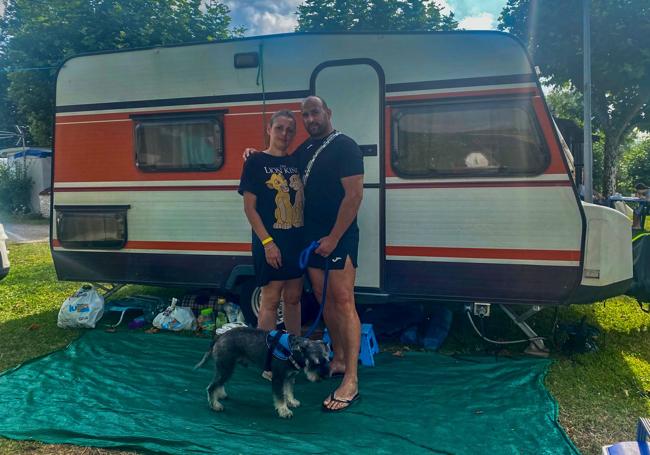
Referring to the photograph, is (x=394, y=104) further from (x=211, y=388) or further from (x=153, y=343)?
(x=153, y=343)

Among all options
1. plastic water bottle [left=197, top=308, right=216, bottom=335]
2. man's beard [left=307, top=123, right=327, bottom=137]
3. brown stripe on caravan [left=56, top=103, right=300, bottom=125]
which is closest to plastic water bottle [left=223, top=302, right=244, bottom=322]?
plastic water bottle [left=197, top=308, right=216, bottom=335]

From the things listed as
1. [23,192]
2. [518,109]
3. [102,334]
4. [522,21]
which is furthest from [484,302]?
[23,192]

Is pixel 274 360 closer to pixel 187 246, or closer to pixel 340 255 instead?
pixel 340 255

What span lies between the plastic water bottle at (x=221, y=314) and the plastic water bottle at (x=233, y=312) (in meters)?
0.03

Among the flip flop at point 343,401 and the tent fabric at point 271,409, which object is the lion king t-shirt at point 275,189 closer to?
the flip flop at point 343,401

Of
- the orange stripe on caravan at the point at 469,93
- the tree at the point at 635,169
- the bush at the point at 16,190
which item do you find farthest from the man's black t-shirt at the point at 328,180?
the tree at the point at 635,169

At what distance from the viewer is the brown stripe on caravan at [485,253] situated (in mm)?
3885

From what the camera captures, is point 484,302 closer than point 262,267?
No

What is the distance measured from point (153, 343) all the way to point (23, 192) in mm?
17743

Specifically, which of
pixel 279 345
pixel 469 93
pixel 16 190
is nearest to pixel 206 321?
pixel 279 345

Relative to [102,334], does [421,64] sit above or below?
above

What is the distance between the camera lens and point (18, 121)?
2722 cm

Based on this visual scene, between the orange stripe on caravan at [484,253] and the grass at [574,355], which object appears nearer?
the grass at [574,355]

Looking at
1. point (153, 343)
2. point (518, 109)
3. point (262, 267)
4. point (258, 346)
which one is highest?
point (518, 109)
